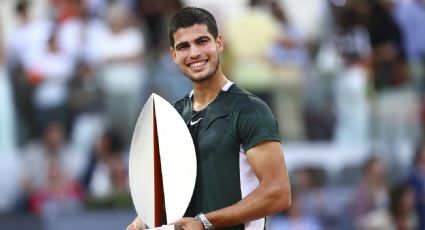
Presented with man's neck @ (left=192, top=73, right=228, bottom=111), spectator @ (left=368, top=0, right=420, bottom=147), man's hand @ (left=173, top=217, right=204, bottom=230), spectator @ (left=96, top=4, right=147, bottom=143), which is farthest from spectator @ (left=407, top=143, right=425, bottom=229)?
man's hand @ (left=173, top=217, right=204, bottom=230)

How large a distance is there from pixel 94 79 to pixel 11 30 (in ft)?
3.19

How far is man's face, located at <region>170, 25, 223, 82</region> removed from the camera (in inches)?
156

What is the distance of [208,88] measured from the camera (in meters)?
4.10

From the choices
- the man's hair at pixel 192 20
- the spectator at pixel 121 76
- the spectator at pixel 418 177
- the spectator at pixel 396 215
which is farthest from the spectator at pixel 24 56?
the man's hair at pixel 192 20

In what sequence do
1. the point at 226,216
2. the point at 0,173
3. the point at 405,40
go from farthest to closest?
the point at 405,40 → the point at 0,173 → the point at 226,216

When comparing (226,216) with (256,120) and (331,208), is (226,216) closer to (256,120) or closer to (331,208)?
(256,120)

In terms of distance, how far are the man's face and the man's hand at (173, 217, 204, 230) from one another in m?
0.56

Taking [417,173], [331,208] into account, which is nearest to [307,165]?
[331,208]

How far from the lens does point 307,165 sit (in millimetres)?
10438

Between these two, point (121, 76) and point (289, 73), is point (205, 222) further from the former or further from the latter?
point (289, 73)

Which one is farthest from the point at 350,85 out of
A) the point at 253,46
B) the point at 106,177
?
the point at 106,177

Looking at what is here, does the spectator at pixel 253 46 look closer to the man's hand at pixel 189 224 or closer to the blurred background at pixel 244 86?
the blurred background at pixel 244 86

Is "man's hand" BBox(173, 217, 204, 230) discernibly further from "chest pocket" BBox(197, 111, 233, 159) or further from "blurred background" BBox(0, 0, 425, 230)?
"blurred background" BBox(0, 0, 425, 230)

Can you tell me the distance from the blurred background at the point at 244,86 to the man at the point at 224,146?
5936 mm
